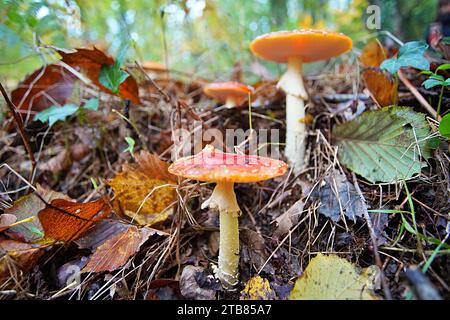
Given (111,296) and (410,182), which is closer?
(111,296)

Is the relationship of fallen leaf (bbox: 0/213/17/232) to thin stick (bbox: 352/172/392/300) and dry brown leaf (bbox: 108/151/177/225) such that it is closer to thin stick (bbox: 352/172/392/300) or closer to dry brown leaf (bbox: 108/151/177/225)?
dry brown leaf (bbox: 108/151/177/225)

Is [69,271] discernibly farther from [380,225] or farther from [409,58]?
[409,58]

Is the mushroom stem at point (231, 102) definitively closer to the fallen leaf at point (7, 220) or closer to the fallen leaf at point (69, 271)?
the fallen leaf at point (69, 271)

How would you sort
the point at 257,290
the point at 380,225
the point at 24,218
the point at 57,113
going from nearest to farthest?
1. the point at 257,290
2. the point at 380,225
3. the point at 24,218
4. the point at 57,113

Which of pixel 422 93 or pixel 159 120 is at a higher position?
pixel 422 93

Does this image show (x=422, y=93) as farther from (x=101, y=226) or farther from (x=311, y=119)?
(x=101, y=226)

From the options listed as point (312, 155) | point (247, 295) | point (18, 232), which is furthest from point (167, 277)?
point (312, 155)

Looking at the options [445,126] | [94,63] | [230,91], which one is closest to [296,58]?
[230,91]
